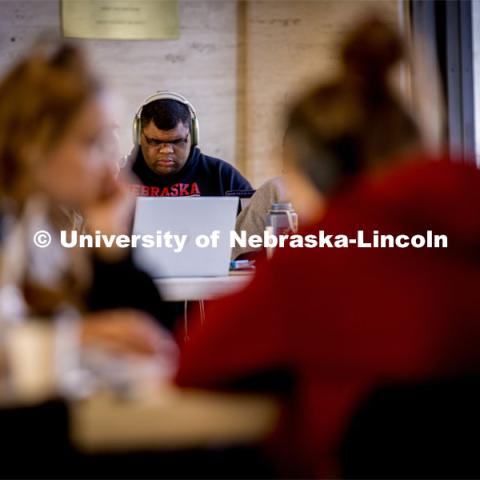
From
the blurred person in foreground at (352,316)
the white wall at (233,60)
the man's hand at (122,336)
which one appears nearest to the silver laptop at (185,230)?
the man's hand at (122,336)

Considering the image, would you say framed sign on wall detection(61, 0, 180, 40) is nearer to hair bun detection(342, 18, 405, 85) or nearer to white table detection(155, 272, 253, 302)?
white table detection(155, 272, 253, 302)

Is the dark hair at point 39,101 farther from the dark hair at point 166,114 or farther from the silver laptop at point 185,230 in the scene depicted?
the dark hair at point 166,114

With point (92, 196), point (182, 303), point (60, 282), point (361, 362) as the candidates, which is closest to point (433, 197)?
point (361, 362)

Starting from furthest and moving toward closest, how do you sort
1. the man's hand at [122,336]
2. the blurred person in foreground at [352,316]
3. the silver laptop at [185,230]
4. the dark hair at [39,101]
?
the silver laptop at [185,230]
the dark hair at [39,101]
the man's hand at [122,336]
the blurred person in foreground at [352,316]

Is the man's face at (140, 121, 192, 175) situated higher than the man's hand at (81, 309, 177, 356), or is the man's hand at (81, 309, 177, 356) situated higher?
the man's face at (140, 121, 192, 175)

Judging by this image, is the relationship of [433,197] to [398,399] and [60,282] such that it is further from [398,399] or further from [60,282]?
[60,282]

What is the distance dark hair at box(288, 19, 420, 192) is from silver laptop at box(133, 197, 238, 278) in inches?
59.4

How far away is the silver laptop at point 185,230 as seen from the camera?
276 cm

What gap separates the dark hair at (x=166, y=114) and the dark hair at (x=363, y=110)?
9.19 ft

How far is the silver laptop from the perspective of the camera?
2764 millimetres

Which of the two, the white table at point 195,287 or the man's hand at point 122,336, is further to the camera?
the white table at point 195,287

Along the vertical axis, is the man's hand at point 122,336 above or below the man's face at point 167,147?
below

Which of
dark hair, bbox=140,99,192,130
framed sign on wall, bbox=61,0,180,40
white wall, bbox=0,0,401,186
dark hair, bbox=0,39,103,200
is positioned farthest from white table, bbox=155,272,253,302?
framed sign on wall, bbox=61,0,180,40

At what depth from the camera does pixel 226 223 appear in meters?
2.83
